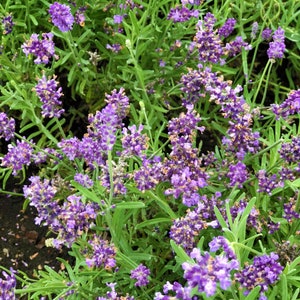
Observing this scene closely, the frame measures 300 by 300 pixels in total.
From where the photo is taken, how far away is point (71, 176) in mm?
2561

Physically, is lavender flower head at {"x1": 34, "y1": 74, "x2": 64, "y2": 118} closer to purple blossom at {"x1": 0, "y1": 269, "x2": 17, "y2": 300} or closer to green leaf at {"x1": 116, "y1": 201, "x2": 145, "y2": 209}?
green leaf at {"x1": 116, "y1": 201, "x2": 145, "y2": 209}

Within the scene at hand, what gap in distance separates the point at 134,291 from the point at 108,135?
28.9 inches

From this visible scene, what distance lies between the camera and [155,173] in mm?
1913

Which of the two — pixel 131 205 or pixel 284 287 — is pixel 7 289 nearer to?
pixel 131 205

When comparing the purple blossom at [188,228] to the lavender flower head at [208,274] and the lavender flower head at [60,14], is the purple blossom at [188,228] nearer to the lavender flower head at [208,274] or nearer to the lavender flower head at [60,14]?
the lavender flower head at [208,274]

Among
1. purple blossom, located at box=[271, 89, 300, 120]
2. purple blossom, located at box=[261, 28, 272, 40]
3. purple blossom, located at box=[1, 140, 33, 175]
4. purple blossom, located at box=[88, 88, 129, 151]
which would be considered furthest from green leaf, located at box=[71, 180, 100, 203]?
purple blossom, located at box=[261, 28, 272, 40]

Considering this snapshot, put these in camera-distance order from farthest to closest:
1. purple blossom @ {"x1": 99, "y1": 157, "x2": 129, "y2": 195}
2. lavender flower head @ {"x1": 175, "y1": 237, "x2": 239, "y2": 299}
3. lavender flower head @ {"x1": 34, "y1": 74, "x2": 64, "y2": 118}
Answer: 1. lavender flower head @ {"x1": 34, "y1": 74, "x2": 64, "y2": 118}
2. purple blossom @ {"x1": 99, "y1": 157, "x2": 129, "y2": 195}
3. lavender flower head @ {"x1": 175, "y1": 237, "x2": 239, "y2": 299}

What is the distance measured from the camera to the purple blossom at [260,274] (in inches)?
66.4

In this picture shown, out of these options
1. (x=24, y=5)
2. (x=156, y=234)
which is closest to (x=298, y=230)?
(x=156, y=234)

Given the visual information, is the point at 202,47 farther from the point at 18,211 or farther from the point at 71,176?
the point at 18,211

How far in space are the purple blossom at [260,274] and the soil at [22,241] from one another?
139cm

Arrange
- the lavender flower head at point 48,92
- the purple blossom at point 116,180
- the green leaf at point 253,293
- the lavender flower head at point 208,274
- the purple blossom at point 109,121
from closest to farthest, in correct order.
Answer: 1. the lavender flower head at point 208,274
2. the green leaf at point 253,293
3. the purple blossom at point 109,121
4. the purple blossom at point 116,180
5. the lavender flower head at point 48,92

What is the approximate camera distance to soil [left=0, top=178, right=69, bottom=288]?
2.92m

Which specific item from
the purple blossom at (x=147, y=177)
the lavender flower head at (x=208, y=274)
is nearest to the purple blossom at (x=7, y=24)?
the purple blossom at (x=147, y=177)
